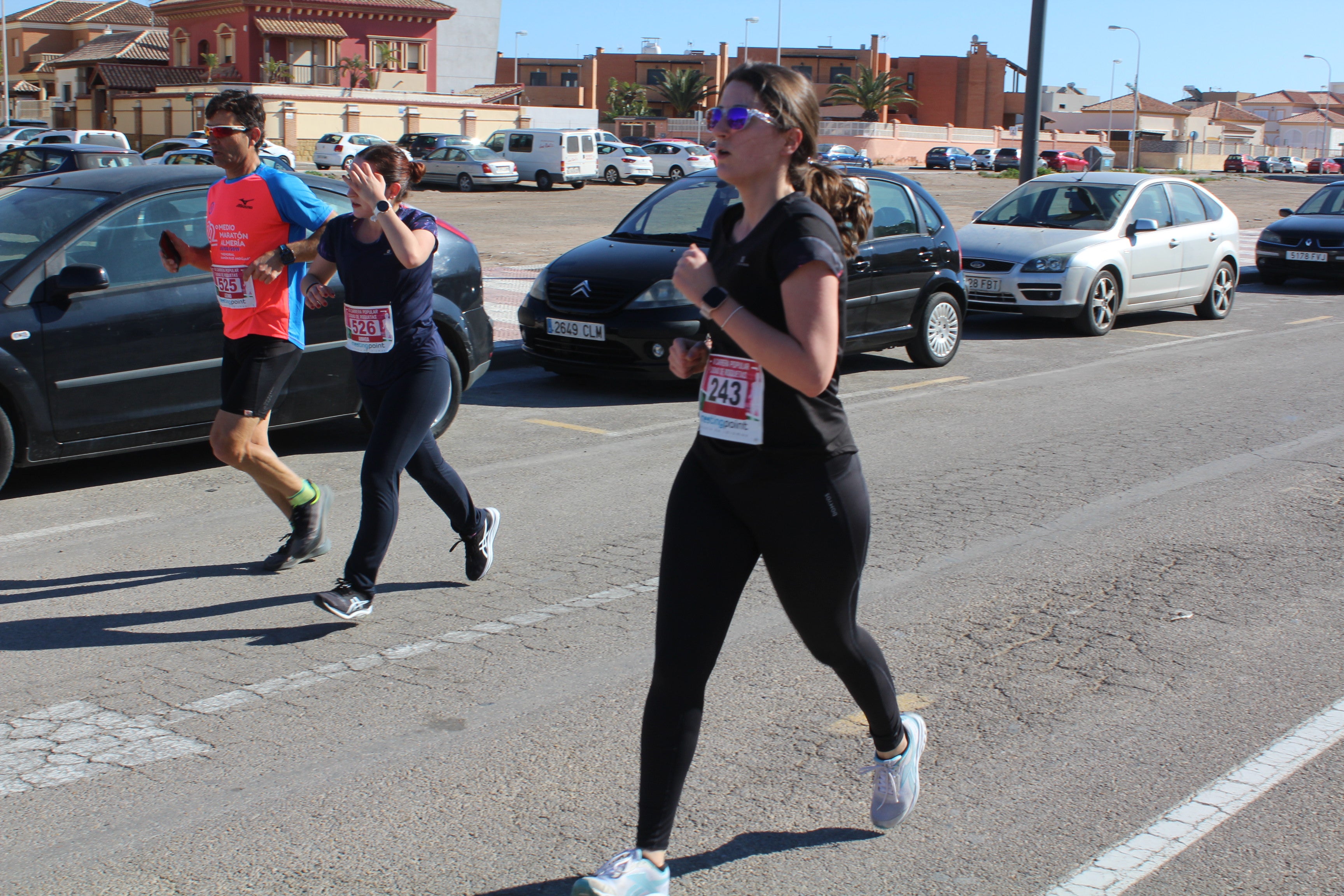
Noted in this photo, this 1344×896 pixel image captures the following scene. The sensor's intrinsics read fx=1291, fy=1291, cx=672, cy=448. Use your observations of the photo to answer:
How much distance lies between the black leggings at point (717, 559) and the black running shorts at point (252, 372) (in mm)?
2667

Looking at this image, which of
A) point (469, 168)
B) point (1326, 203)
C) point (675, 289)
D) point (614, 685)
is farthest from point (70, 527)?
point (469, 168)

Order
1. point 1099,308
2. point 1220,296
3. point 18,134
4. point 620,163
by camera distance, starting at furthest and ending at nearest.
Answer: point 620,163, point 18,134, point 1220,296, point 1099,308

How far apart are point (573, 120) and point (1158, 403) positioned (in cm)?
6528

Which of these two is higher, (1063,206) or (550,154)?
(550,154)

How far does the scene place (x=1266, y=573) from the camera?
544cm

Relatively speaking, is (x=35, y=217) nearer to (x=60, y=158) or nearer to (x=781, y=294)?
(x=781, y=294)

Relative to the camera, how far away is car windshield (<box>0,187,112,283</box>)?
6367 millimetres

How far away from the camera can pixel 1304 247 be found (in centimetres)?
1811

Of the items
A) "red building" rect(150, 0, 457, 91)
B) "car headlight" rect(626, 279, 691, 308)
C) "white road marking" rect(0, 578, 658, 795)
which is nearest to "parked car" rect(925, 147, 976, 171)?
"red building" rect(150, 0, 457, 91)

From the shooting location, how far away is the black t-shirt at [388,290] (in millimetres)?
4523

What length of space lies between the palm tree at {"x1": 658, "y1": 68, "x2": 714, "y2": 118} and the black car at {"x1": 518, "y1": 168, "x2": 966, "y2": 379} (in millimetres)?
78948

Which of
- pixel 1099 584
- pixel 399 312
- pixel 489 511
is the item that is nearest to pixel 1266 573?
pixel 1099 584

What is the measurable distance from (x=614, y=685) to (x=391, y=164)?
1.99m

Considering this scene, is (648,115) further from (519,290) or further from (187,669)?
(187,669)
